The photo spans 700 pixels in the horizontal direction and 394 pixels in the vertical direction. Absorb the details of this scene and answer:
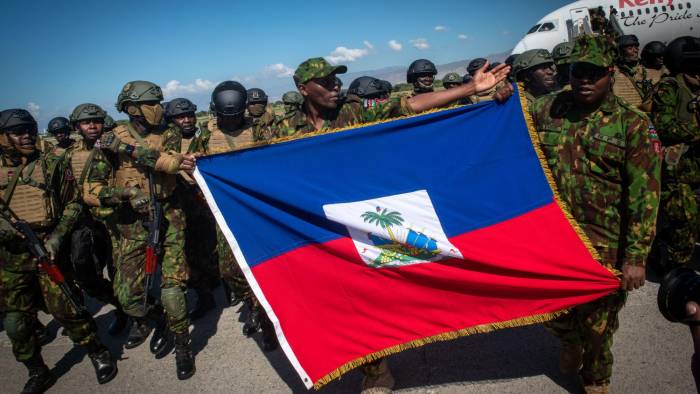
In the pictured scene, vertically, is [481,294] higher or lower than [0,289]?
lower

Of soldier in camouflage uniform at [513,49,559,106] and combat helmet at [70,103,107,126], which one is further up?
combat helmet at [70,103,107,126]

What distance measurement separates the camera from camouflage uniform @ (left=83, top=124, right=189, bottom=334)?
4125mm

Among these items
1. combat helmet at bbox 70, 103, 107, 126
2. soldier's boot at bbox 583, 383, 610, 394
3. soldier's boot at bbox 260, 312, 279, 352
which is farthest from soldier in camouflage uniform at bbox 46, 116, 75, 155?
soldier's boot at bbox 583, 383, 610, 394

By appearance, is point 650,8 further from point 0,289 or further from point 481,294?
point 0,289

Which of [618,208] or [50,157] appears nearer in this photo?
[618,208]

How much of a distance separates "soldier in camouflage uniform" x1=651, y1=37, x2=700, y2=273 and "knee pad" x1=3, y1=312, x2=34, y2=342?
6.90 m

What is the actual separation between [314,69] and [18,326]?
395 centimetres

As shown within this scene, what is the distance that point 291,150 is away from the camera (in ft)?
9.69

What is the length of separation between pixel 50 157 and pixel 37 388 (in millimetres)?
2459

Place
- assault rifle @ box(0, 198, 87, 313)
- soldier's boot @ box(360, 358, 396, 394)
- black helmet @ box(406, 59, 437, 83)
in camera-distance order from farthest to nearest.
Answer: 1. black helmet @ box(406, 59, 437, 83)
2. assault rifle @ box(0, 198, 87, 313)
3. soldier's boot @ box(360, 358, 396, 394)

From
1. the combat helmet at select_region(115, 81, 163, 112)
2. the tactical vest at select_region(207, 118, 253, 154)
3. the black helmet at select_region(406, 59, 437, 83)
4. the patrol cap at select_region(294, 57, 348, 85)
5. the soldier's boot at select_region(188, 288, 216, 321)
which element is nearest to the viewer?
the patrol cap at select_region(294, 57, 348, 85)

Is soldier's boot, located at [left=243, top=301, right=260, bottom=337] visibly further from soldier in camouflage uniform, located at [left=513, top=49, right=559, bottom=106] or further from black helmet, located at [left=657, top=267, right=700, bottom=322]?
soldier in camouflage uniform, located at [left=513, top=49, right=559, bottom=106]

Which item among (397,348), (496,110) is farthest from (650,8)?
(397,348)

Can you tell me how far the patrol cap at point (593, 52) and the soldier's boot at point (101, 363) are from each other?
5215 mm
